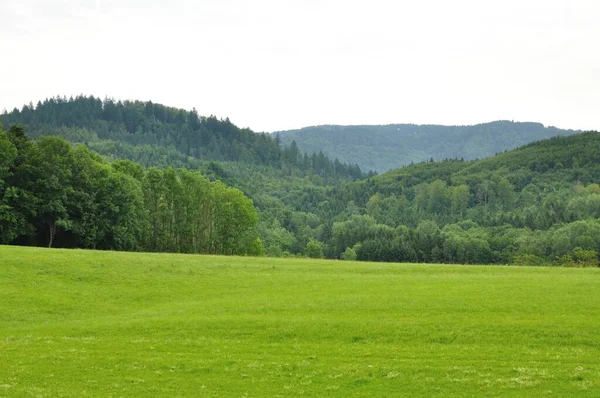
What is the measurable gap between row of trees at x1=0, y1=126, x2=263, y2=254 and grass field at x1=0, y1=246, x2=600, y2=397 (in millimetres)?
23437

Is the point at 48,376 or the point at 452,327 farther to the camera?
the point at 452,327

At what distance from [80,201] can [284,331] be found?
5747 cm

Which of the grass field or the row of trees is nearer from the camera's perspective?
the grass field

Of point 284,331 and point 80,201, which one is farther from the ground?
point 80,201

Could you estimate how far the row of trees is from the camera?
7450 cm

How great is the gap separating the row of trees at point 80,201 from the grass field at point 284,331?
2344 cm

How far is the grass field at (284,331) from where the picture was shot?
21.2 metres

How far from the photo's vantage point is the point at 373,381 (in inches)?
843

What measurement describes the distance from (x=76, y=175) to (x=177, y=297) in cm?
4379

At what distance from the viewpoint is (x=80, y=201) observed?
8006 cm

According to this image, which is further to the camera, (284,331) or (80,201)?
(80,201)

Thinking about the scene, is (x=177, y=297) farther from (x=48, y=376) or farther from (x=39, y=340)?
(x=48, y=376)

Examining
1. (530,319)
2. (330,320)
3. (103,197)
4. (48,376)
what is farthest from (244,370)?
(103,197)

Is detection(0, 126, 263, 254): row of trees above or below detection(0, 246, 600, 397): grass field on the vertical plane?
above
